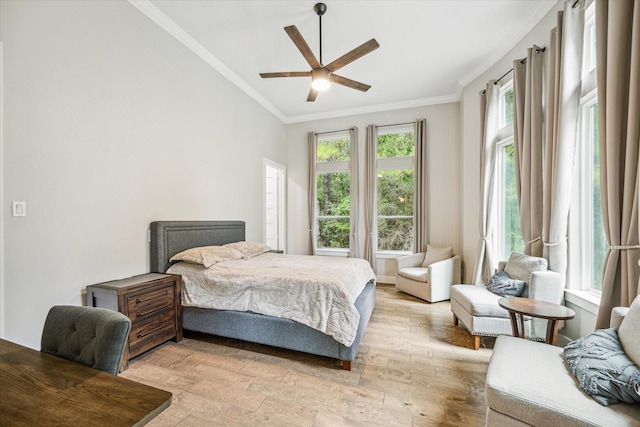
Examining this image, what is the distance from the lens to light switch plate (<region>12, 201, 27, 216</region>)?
184cm

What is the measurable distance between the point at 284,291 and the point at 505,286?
2.22m

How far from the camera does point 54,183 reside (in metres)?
2.05

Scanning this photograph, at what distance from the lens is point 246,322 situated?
251 centimetres

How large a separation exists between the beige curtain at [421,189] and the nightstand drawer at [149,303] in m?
3.98

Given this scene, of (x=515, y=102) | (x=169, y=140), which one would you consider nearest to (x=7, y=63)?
(x=169, y=140)

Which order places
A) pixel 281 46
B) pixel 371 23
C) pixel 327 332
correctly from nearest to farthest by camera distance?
pixel 327 332, pixel 371 23, pixel 281 46

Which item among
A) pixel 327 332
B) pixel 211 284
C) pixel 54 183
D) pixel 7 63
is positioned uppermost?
pixel 7 63

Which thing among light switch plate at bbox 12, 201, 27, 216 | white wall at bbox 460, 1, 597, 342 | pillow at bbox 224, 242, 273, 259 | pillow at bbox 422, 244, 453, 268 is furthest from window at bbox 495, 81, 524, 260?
light switch plate at bbox 12, 201, 27, 216

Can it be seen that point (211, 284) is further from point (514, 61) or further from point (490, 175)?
point (514, 61)

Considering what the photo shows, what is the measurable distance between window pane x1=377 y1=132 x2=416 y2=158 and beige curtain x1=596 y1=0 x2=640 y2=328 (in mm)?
3163

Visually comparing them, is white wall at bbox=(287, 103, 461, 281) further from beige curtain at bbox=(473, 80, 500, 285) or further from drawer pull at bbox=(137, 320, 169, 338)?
drawer pull at bbox=(137, 320, 169, 338)

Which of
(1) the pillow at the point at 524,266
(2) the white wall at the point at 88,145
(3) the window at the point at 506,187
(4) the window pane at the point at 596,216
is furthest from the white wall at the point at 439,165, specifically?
(2) the white wall at the point at 88,145

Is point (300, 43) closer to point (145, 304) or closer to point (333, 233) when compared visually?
point (145, 304)

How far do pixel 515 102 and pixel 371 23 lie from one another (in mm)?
1866
